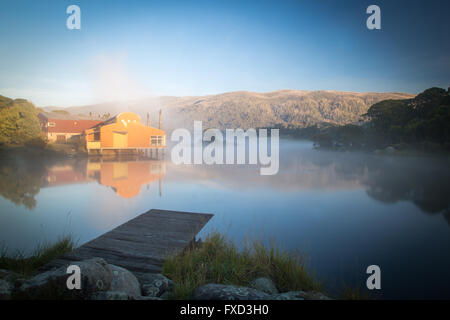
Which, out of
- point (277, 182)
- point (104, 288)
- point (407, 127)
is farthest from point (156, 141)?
point (407, 127)

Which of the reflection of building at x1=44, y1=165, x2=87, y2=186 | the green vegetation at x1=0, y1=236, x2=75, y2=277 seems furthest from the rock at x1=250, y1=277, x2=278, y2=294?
the reflection of building at x1=44, y1=165, x2=87, y2=186

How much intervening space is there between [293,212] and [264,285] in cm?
589

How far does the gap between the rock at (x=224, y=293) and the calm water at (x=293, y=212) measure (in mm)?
1954

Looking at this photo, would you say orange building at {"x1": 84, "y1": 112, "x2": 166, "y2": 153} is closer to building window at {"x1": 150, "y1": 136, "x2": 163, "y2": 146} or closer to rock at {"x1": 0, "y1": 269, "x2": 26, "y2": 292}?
building window at {"x1": 150, "y1": 136, "x2": 163, "y2": 146}

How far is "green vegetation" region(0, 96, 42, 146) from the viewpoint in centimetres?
1988

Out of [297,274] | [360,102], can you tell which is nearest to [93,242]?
[297,274]

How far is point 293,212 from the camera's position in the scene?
8.79 meters

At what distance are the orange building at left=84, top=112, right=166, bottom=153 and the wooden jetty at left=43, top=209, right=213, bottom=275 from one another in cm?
2135

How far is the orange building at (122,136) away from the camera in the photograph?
2488cm

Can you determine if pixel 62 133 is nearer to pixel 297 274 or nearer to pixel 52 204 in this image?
pixel 52 204

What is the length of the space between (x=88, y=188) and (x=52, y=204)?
2882 mm

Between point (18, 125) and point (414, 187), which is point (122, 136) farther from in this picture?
point (414, 187)

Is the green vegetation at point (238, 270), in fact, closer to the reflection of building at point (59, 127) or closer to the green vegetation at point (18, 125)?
the green vegetation at point (18, 125)
